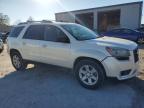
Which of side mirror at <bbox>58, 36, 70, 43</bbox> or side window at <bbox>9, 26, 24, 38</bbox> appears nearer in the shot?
side mirror at <bbox>58, 36, 70, 43</bbox>

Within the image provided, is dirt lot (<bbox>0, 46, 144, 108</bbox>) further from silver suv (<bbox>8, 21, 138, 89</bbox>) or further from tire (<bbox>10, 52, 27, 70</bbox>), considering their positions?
tire (<bbox>10, 52, 27, 70</bbox>)

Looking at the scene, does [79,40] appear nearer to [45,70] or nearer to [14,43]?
[45,70]

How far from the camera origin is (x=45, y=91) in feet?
18.8

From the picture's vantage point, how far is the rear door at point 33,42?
278 inches

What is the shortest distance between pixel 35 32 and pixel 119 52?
3275mm

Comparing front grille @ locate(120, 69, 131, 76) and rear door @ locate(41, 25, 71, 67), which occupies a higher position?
rear door @ locate(41, 25, 71, 67)

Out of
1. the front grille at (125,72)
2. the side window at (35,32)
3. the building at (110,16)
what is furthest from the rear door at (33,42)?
the building at (110,16)

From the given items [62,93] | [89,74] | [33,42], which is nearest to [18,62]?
[33,42]

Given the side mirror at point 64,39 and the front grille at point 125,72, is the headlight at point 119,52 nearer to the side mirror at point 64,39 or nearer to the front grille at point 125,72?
the front grille at point 125,72

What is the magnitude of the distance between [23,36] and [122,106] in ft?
15.1

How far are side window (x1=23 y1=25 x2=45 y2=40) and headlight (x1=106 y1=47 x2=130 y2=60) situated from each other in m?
2.61

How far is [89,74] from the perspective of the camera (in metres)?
5.77

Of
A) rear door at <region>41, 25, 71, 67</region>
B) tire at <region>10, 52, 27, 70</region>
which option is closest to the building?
tire at <region>10, 52, 27, 70</region>

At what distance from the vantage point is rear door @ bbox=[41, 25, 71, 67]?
619 cm
